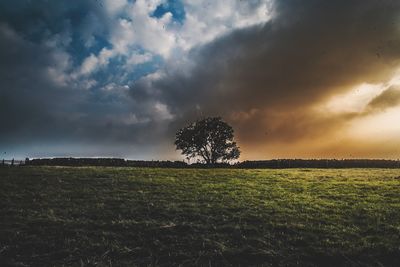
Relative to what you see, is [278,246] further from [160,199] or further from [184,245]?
[160,199]

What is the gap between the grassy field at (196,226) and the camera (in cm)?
1512

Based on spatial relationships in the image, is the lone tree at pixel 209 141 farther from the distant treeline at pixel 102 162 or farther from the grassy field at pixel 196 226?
the grassy field at pixel 196 226

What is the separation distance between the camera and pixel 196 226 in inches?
741

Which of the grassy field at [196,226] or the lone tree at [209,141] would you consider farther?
the lone tree at [209,141]

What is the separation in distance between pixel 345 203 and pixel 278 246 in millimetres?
11044

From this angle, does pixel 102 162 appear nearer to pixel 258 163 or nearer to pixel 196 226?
pixel 258 163

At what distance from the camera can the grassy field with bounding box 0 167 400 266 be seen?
15.1 meters

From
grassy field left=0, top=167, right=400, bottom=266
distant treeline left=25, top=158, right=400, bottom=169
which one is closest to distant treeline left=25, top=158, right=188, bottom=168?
distant treeline left=25, top=158, right=400, bottom=169

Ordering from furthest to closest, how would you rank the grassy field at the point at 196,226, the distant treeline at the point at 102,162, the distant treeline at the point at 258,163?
1. the distant treeline at the point at 102,162
2. the distant treeline at the point at 258,163
3. the grassy field at the point at 196,226

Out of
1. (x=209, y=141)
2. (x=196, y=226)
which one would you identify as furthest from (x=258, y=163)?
(x=196, y=226)

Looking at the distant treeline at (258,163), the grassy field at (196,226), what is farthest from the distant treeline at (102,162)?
the grassy field at (196,226)

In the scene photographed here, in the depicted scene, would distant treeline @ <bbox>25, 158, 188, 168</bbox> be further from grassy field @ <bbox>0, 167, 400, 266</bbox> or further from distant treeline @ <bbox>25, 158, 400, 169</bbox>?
grassy field @ <bbox>0, 167, 400, 266</bbox>

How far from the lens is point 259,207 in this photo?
23.6 metres

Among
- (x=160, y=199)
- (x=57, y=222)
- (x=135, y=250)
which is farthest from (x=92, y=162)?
(x=135, y=250)
